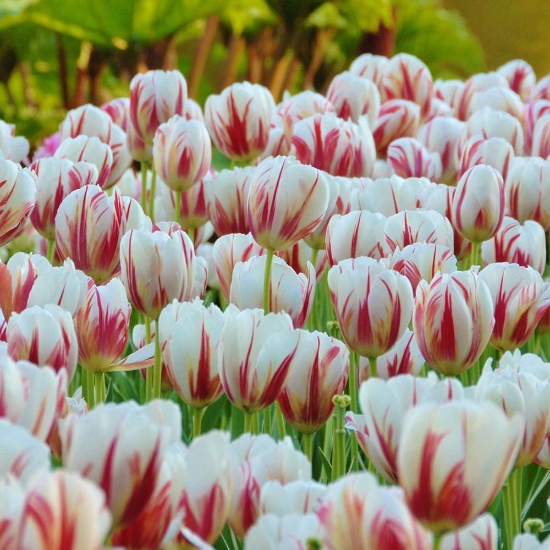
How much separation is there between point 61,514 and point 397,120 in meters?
0.67

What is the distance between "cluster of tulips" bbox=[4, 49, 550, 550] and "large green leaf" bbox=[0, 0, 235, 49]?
5.59 ft

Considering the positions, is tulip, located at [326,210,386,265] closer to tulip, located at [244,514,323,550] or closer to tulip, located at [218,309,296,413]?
tulip, located at [218,309,296,413]

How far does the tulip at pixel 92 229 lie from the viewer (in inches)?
19.1

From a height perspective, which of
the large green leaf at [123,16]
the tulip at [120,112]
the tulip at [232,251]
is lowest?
the tulip at [232,251]

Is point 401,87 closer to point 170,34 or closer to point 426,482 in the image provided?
point 426,482

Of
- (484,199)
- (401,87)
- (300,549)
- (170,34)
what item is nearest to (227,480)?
(300,549)

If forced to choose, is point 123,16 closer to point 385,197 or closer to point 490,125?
point 490,125

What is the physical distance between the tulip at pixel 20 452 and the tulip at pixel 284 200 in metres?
0.25

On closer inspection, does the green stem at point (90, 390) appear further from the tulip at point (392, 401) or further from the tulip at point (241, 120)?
the tulip at point (241, 120)

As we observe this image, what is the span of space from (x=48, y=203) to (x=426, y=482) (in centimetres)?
40

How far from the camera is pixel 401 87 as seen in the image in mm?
965

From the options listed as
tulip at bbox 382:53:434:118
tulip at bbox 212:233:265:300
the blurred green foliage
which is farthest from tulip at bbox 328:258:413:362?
the blurred green foliage

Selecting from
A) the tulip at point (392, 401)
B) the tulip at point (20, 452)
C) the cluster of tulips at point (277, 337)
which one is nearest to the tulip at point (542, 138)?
the cluster of tulips at point (277, 337)

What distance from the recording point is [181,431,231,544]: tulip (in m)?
0.26
